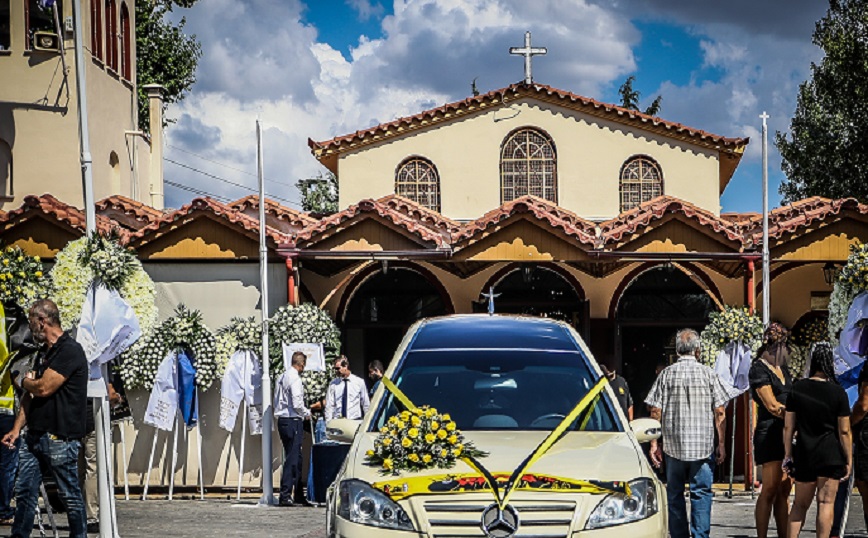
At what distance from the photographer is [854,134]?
35188mm

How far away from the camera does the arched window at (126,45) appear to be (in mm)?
Result: 29531

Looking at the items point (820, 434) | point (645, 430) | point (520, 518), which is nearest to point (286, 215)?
point (820, 434)

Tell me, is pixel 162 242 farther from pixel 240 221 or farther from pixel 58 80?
pixel 58 80

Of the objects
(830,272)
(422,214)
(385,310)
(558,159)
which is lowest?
(385,310)

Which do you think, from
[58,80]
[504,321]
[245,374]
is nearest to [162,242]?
[245,374]

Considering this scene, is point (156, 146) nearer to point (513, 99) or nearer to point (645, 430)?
point (513, 99)

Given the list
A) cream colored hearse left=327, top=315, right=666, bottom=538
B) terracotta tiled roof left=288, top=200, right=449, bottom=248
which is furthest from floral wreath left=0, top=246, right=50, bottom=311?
cream colored hearse left=327, top=315, right=666, bottom=538

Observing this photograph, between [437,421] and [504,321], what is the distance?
1832 mm

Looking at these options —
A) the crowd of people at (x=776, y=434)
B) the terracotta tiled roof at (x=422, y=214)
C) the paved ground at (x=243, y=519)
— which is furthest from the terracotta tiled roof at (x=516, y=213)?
the crowd of people at (x=776, y=434)

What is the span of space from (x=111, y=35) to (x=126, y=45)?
4.36ft

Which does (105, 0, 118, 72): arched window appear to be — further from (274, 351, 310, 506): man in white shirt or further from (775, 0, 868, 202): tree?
(775, 0, 868, 202): tree

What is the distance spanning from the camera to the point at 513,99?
91.2 feet

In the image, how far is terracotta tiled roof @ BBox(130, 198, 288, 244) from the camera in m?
18.5

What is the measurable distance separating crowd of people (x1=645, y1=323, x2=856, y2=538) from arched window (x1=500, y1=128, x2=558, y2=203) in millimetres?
16151
